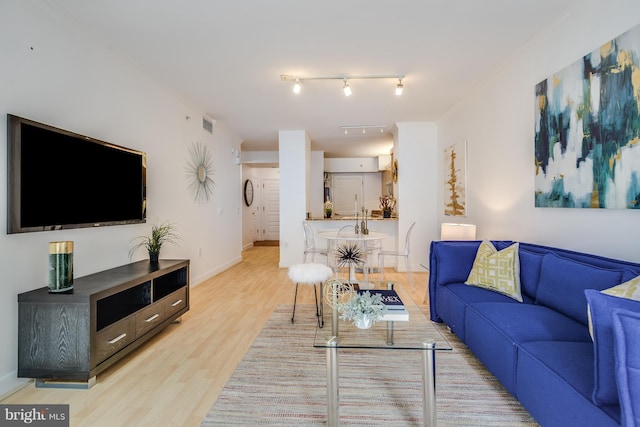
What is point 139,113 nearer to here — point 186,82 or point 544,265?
point 186,82

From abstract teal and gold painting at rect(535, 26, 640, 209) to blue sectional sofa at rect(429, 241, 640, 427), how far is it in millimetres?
438

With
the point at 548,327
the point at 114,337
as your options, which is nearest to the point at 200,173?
the point at 114,337

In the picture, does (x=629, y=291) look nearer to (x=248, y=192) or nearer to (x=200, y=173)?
(x=200, y=173)

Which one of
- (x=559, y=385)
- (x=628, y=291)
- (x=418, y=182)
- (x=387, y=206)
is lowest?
(x=559, y=385)

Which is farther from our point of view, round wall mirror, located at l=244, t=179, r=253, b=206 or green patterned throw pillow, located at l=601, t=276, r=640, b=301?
round wall mirror, located at l=244, t=179, r=253, b=206

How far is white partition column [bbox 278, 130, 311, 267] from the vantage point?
18.1ft

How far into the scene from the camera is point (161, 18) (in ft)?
7.48

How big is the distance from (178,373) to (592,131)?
323cm

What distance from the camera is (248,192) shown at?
827 centimetres

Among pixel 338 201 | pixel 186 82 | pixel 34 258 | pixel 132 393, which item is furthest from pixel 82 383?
pixel 338 201

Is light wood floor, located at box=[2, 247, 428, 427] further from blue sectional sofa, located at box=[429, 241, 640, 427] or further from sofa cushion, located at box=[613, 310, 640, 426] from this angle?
sofa cushion, located at box=[613, 310, 640, 426]

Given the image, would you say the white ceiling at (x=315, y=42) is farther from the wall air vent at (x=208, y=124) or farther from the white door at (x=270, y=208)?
the white door at (x=270, y=208)

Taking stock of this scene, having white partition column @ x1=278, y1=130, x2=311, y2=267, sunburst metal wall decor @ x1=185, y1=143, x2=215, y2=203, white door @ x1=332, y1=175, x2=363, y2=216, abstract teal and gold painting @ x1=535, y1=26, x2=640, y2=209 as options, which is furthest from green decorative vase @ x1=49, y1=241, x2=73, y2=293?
white door @ x1=332, y1=175, x2=363, y2=216

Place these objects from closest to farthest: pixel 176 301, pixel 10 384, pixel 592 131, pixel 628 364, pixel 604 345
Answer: pixel 628 364 → pixel 604 345 → pixel 10 384 → pixel 592 131 → pixel 176 301
